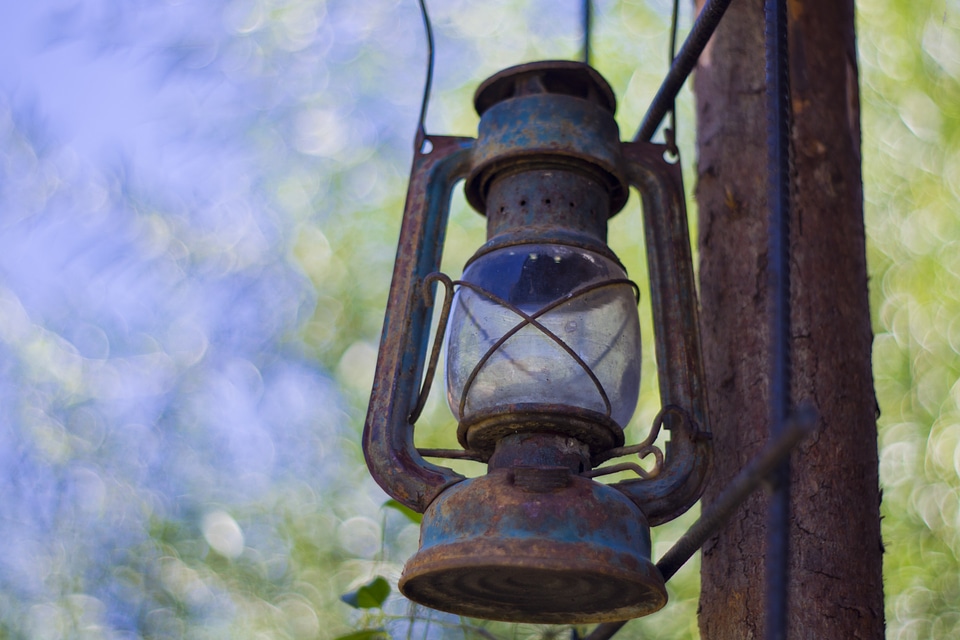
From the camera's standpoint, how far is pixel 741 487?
1.01 meters

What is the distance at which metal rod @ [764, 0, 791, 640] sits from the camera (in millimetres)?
922

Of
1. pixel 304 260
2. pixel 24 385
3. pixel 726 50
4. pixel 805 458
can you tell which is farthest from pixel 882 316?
pixel 24 385

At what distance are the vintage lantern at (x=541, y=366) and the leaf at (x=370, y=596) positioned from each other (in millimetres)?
640

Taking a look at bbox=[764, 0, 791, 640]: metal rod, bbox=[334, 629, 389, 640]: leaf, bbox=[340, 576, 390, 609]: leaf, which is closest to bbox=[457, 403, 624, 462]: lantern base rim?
bbox=[764, 0, 791, 640]: metal rod

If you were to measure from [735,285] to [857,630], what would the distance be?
61 cm

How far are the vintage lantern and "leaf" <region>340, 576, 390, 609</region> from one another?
640mm

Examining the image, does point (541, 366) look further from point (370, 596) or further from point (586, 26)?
point (586, 26)

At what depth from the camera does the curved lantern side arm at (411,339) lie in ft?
5.00

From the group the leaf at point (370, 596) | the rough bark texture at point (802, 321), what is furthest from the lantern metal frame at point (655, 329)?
the leaf at point (370, 596)

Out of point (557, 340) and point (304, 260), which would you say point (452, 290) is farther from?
point (304, 260)

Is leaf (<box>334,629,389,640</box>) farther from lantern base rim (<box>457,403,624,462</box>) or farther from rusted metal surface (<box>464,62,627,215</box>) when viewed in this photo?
rusted metal surface (<box>464,62,627,215</box>)

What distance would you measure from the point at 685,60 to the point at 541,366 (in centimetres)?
64

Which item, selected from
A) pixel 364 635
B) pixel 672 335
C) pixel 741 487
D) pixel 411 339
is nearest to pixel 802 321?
pixel 672 335

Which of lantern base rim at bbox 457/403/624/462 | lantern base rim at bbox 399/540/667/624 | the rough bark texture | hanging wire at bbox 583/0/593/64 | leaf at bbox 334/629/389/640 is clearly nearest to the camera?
lantern base rim at bbox 399/540/667/624
